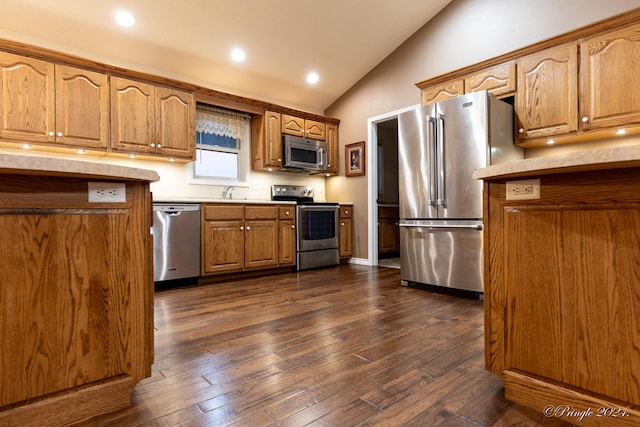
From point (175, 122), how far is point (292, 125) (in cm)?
155

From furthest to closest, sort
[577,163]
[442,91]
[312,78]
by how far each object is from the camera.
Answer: [312,78], [442,91], [577,163]

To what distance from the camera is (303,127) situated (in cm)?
468

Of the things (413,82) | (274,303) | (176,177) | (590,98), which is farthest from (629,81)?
(176,177)

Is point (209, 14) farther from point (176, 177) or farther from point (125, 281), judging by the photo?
point (125, 281)

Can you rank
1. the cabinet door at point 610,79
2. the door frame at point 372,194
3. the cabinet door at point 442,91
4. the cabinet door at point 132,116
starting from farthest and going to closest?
the door frame at point 372,194, the cabinet door at point 442,91, the cabinet door at point 132,116, the cabinet door at point 610,79

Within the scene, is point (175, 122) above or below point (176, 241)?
above

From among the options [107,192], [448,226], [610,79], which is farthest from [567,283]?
[610,79]

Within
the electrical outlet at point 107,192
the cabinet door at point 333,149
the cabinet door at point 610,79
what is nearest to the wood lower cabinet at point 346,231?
the cabinet door at point 333,149

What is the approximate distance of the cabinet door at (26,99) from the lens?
8.91 feet

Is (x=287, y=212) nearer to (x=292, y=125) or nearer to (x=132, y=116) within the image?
(x=292, y=125)

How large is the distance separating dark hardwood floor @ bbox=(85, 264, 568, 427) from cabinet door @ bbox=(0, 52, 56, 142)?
1823 millimetres

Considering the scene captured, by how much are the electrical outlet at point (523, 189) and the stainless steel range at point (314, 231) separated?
3.15 meters

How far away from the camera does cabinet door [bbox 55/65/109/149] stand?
294 cm

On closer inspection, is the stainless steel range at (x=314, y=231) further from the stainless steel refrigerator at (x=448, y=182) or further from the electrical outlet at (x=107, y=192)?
the electrical outlet at (x=107, y=192)
